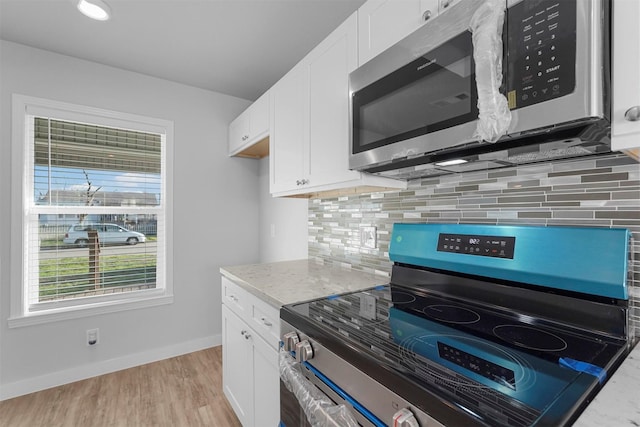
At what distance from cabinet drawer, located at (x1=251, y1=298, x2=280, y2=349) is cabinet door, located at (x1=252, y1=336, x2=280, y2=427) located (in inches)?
1.5

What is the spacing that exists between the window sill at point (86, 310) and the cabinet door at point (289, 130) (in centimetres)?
159

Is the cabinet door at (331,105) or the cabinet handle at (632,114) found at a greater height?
the cabinet door at (331,105)

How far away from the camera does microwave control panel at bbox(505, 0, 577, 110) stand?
0.66 meters

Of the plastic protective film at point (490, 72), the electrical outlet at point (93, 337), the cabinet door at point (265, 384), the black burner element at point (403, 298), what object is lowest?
the electrical outlet at point (93, 337)

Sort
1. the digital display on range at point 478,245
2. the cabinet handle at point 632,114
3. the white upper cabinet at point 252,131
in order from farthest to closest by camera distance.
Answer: the white upper cabinet at point 252,131, the digital display on range at point 478,245, the cabinet handle at point 632,114

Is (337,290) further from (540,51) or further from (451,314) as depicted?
(540,51)

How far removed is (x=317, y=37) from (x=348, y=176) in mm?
1204

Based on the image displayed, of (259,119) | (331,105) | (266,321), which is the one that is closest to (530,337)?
(266,321)

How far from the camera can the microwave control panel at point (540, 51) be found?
0.66 m

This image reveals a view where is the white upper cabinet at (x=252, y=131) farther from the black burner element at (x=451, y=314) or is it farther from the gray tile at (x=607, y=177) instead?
the gray tile at (x=607, y=177)

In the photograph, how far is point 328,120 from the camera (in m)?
1.48

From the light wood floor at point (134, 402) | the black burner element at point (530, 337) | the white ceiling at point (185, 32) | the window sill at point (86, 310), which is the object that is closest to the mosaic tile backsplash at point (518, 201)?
the black burner element at point (530, 337)

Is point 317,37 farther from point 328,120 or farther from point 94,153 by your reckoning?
point 94,153

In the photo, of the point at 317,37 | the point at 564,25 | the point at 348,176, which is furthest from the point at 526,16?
the point at 317,37
